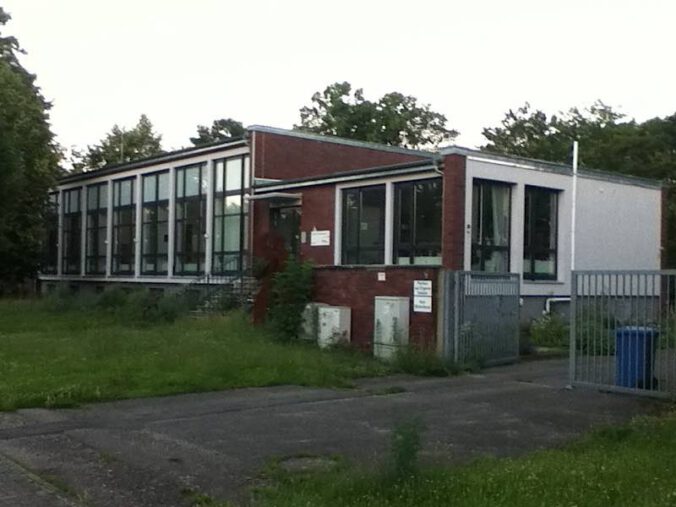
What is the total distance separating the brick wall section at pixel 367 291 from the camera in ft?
57.5

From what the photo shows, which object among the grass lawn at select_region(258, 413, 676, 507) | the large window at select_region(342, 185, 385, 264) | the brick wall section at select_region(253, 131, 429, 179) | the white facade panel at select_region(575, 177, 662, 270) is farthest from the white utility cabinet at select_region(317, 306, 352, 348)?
the grass lawn at select_region(258, 413, 676, 507)

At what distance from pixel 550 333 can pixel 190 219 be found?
15023 millimetres

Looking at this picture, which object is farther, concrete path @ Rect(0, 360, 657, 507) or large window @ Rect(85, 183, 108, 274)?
large window @ Rect(85, 183, 108, 274)

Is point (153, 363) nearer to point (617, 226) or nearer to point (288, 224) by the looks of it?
point (288, 224)

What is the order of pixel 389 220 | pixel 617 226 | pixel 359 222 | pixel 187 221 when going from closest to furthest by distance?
1. pixel 389 220
2. pixel 359 222
3. pixel 617 226
4. pixel 187 221

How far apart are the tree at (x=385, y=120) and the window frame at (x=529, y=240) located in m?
32.6

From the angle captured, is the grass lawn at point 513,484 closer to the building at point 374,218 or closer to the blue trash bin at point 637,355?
the blue trash bin at point 637,355

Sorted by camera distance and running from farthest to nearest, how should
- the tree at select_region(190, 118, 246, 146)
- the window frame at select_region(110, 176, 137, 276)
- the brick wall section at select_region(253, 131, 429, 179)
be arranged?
the tree at select_region(190, 118, 246, 146) < the window frame at select_region(110, 176, 137, 276) < the brick wall section at select_region(253, 131, 429, 179)

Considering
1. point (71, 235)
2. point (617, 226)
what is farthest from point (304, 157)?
point (71, 235)

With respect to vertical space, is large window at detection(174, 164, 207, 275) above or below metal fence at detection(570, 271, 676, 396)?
above

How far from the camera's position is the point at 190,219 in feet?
105

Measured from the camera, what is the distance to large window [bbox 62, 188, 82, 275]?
40.3 m

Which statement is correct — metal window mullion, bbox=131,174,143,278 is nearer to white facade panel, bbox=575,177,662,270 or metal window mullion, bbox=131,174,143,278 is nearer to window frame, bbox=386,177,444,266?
window frame, bbox=386,177,444,266

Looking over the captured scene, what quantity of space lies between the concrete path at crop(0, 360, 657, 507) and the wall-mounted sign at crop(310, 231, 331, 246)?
11.1 metres
